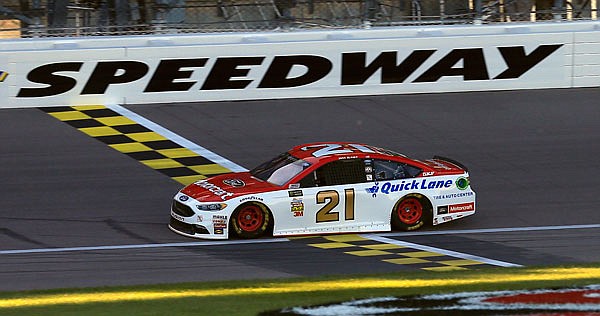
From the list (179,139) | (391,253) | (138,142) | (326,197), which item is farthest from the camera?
(179,139)

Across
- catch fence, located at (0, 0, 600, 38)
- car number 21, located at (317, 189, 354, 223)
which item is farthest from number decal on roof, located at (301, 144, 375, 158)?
catch fence, located at (0, 0, 600, 38)

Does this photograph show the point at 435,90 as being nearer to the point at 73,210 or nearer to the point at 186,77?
the point at 186,77

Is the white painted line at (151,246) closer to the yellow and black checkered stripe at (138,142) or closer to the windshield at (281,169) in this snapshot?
the windshield at (281,169)

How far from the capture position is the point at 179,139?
1783 centimetres

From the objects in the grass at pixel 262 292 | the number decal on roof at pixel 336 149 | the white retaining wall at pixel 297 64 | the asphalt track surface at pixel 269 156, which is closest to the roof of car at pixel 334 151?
the number decal on roof at pixel 336 149

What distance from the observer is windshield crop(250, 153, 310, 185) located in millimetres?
13320

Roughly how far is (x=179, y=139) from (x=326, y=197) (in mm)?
5221

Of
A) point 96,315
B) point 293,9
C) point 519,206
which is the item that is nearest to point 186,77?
point 293,9

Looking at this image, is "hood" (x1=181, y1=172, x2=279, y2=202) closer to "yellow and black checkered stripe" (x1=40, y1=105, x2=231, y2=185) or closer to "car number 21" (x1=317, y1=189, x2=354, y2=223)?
"car number 21" (x1=317, y1=189, x2=354, y2=223)

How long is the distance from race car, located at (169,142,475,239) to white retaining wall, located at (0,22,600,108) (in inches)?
239

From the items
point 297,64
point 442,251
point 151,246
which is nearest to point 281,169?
point 151,246

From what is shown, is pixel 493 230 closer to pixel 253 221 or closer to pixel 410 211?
pixel 410 211

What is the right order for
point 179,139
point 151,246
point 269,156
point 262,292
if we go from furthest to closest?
1. point 179,139
2. point 269,156
3. point 151,246
4. point 262,292

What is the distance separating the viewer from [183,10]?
1961 centimetres
